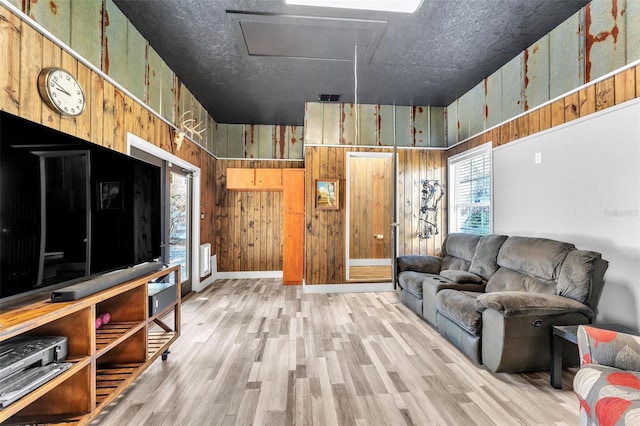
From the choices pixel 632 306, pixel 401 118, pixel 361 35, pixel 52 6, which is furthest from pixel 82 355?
pixel 401 118

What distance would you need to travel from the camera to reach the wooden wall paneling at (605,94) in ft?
7.43

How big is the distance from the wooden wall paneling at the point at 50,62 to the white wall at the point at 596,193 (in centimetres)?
406

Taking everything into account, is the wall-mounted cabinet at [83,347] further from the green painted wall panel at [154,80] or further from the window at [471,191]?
the window at [471,191]

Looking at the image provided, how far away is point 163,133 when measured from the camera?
335 cm

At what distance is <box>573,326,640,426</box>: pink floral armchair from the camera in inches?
45.2

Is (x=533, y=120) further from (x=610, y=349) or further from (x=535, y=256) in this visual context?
(x=610, y=349)

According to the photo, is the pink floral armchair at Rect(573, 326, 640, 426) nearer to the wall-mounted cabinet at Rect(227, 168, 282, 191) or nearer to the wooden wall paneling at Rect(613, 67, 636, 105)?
the wooden wall paneling at Rect(613, 67, 636, 105)

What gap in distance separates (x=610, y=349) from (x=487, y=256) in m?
1.73

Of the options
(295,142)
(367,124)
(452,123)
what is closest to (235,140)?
(295,142)

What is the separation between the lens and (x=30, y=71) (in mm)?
1719

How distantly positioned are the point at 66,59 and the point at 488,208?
4.57 meters

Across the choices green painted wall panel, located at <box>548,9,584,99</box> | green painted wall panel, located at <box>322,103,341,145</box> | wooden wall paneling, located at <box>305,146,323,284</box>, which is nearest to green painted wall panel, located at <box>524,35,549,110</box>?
green painted wall panel, located at <box>548,9,584,99</box>

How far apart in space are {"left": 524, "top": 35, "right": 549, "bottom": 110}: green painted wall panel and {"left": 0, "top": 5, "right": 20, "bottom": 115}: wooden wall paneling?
14.0 ft

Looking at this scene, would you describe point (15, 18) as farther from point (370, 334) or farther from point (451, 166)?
point (451, 166)
